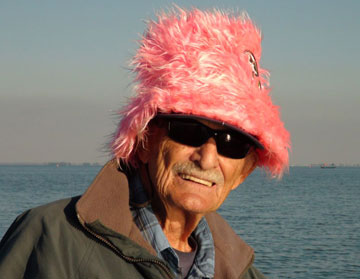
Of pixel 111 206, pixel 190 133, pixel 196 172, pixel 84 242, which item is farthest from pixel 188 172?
pixel 84 242

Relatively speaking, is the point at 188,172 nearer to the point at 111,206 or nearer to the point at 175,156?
the point at 175,156

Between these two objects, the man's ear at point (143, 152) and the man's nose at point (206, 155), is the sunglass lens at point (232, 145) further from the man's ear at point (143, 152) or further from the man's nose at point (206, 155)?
the man's ear at point (143, 152)

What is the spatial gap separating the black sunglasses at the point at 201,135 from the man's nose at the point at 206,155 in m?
0.02

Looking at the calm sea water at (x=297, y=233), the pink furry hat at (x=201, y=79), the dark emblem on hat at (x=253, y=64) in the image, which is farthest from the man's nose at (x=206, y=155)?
the calm sea water at (x=297, y=233)

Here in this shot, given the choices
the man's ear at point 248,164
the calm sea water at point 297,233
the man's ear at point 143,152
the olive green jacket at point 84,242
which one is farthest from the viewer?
the calm sea water at point 297,233

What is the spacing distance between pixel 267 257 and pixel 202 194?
22257 mm

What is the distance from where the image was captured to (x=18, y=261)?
265 cm

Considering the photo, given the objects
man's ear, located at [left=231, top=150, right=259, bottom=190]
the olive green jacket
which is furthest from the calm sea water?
the olive green jacket

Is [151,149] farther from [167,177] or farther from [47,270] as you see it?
[47,270]

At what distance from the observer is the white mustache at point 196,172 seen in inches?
121

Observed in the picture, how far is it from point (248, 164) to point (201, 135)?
1.46ft

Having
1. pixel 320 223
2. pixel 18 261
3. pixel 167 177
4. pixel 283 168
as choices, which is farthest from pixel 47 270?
pixel 320 223

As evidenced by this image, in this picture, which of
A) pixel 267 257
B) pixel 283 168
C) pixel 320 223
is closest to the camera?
pixel 283 168

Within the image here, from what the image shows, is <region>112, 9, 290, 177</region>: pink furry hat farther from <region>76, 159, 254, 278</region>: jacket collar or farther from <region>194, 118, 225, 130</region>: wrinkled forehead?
<region>76, 159, 254, 278</region>: jacket collar
